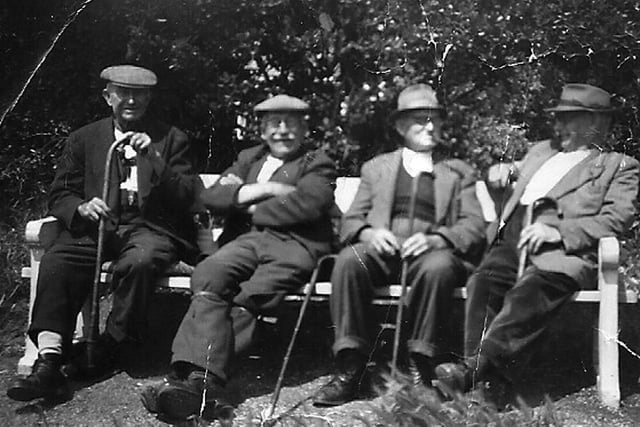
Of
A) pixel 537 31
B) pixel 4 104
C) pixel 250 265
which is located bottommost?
pixel 250 265

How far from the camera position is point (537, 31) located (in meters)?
2.63

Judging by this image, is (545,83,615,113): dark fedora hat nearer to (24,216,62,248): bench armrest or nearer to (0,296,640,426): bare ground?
(0,296,640,426): bare ground

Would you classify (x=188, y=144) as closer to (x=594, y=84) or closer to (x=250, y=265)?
(x=250, y=265)

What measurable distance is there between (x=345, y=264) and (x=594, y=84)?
2.60 feet

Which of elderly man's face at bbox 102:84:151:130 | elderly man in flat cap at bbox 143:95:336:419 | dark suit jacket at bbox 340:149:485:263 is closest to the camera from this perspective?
dark suit jacket at bbox 340:149:485:263

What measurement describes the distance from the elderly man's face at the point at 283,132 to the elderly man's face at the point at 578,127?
0.67 m

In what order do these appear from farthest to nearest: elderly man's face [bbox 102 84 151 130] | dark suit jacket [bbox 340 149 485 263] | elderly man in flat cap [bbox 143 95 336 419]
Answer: elderly man's face [bbox 102 84 151 130] < elderly man in flat cap [bbox 143 95 336 419] < dark suit jacket [bbox 340 149 485 263]

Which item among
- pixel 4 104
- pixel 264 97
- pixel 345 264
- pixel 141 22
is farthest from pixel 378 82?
pixel 4 104

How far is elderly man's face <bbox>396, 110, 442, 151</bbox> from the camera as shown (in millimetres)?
2643

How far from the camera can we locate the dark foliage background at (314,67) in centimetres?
262

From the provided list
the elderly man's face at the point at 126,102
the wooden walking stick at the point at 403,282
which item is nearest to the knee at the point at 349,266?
the wooden walking stick at the point at 403,282

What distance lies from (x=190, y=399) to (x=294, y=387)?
278 mm

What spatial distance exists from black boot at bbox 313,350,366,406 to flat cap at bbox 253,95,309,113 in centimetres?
66

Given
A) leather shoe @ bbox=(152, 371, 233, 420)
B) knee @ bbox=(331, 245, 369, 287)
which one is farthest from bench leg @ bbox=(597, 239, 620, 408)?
leather shoe @ bbox=(152, 371, 233, 420)
